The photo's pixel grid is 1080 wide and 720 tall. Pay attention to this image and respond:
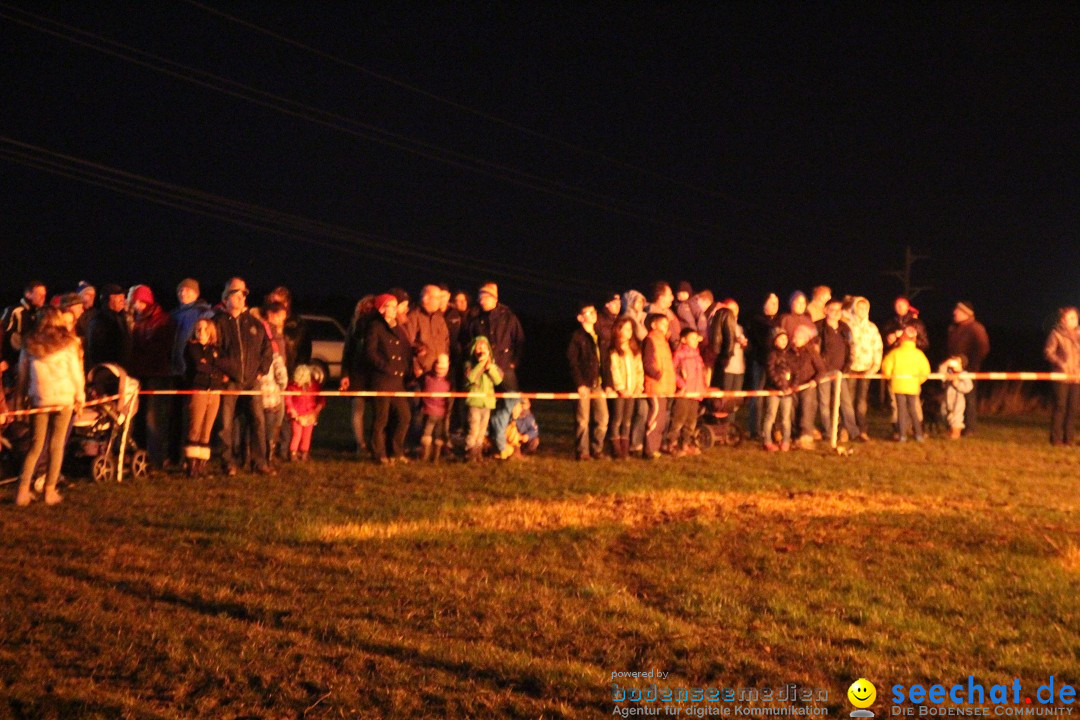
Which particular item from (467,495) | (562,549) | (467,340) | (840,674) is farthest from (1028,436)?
(840,674)

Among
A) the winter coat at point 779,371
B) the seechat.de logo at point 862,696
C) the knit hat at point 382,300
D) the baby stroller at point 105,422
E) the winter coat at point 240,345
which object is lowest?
the seechat.de logo at point 862,696

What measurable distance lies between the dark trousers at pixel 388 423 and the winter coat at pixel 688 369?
12.1 feet

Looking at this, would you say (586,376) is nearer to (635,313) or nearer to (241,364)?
(635,313)

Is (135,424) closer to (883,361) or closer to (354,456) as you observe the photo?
(354,456)

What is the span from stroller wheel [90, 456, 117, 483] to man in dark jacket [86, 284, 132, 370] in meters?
1.31

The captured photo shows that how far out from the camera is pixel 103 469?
46.1ft

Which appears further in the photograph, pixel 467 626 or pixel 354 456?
pixel 354 456

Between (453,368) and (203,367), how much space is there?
3.63m

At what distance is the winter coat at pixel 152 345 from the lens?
15391mm

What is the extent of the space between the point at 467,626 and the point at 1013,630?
320cm

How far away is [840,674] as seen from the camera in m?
7.02

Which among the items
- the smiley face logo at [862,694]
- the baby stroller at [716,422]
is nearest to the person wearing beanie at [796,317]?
the baby stroller at [716,422]

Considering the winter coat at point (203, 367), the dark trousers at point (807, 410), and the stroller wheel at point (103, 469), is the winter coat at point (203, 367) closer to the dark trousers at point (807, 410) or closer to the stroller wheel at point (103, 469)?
the stroller wheel at point (103, 469)

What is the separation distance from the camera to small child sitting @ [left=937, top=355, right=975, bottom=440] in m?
21.1
